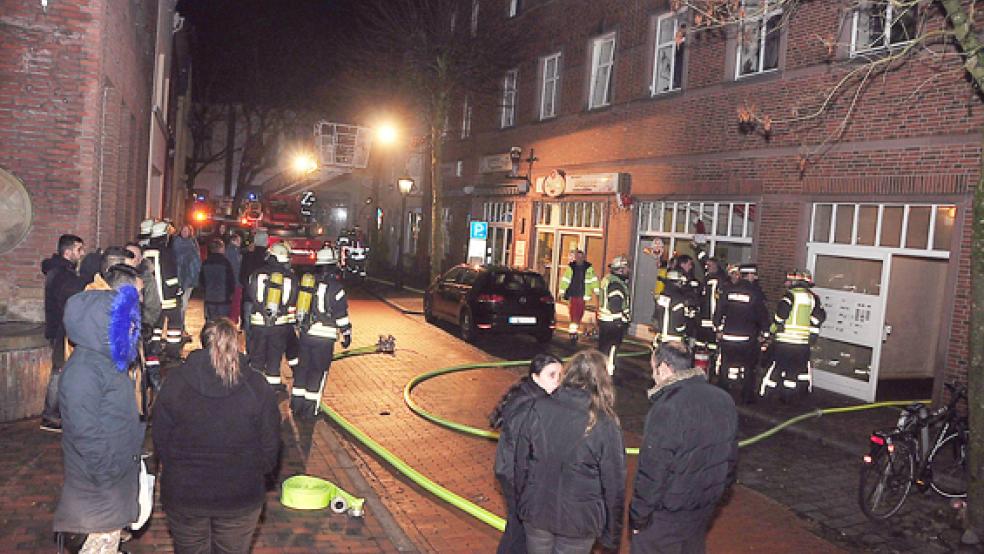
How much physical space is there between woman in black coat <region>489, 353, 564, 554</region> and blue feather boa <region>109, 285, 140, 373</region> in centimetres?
206

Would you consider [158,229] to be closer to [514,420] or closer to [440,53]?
[514,420]

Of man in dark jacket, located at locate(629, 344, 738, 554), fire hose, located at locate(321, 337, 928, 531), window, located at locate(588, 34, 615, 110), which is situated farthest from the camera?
window, located at locate(588, 34, 615, 110)

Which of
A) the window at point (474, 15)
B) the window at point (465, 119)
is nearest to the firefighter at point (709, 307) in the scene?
the window at point (474, 15)

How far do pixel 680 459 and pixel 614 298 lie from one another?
803 centimetres

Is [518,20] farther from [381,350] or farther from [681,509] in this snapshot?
[681,509]

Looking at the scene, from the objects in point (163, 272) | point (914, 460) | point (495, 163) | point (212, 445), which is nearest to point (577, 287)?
point (163, 272)

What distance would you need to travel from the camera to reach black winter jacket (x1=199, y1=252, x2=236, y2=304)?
12203 mm

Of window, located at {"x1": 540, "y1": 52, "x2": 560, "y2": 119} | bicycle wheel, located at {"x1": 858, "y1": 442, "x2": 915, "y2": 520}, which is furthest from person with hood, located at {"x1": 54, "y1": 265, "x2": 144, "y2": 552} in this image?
window, located at {"x1": 540, "y1": 52, "x2": 560, "y2": 119}

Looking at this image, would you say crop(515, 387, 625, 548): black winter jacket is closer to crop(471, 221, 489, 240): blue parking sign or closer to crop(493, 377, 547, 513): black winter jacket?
crop(493, 377, 547, 513): black winter jacket

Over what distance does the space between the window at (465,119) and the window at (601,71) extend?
7827 millimetres

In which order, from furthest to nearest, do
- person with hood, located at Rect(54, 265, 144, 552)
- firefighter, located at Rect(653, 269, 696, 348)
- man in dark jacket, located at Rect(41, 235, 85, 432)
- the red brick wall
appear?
Answer: 1. firefighter, located at Rect(653, 269, 696, 348)
2. the red brick wall
3. man in dark jacket, located at Rect(41, 235, 85, 432)
4. person with hood, located at Rect(54, 265, 144, 552)

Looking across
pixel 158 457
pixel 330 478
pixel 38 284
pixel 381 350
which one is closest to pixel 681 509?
pixel 158 457

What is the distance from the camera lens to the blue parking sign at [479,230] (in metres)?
22.6

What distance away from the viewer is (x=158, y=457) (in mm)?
3947
